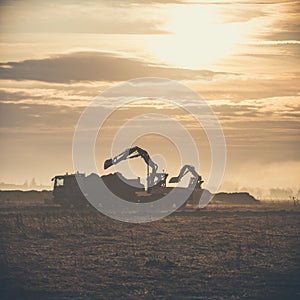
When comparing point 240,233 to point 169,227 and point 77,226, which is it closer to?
point 169,227

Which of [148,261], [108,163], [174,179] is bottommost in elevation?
[148,261]

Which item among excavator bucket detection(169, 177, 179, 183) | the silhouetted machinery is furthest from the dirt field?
excavator bucket detection(169, 177, 179, 183)

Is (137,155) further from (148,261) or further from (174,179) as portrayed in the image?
(148,261)

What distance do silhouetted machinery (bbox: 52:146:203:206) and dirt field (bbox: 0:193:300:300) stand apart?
1931cm

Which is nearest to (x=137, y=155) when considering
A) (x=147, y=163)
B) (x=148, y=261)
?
(x=147, y=163)

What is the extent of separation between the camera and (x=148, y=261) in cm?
2136

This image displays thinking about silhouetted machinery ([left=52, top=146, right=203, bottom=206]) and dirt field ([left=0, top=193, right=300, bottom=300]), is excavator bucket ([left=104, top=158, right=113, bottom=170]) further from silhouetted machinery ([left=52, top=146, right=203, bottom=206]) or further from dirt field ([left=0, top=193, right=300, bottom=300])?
dirt field ([left=0, top=193, right=300, bottom=300])

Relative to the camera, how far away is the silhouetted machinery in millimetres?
50906

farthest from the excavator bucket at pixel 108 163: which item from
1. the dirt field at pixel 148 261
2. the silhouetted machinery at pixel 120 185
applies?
the dirt field at pixel 148 261

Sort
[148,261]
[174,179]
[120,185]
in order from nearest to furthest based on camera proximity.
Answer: [148,261] → [120,185] → [174,179]

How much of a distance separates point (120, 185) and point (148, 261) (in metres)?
29.8

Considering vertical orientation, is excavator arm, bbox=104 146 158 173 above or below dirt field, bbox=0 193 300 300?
above

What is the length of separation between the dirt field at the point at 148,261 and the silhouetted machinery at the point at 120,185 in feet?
63.3

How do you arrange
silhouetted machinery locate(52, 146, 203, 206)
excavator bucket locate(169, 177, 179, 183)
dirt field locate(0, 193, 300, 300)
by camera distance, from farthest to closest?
excavator bucket locate(169, 177, 179, 183) → silhouetted machinery locate(52, 146, 203, 206) → dirt field locate(0, 193, 300, 300)
